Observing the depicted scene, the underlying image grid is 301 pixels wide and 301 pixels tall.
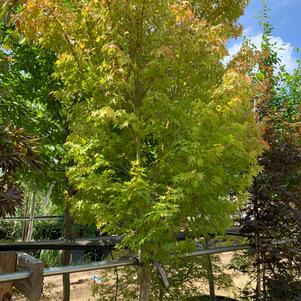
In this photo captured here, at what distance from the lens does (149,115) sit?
10.8ft

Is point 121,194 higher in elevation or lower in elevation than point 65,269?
higher

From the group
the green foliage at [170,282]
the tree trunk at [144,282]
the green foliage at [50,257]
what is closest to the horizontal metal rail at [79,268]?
the tree trunk at [144,282]

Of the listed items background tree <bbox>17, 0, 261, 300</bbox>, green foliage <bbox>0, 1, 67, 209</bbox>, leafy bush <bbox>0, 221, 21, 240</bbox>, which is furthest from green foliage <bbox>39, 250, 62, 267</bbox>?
background tree <bbox>17, 0, 261, 300</bbox>

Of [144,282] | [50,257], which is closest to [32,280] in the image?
[144,282]

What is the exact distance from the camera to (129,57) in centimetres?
314

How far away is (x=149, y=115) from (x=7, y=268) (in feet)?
5.62

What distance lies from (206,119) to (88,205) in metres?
1.18

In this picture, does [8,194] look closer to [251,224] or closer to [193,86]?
[193,86]

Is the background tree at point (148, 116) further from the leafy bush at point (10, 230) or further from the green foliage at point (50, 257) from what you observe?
the leafy bush at point (10, 230)

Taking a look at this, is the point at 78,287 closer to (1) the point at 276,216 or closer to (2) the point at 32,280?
(1) the point at 276,216

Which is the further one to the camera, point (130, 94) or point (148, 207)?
point (130, 94)

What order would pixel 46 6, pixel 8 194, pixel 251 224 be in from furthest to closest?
pixel 251 224, pixel 46 6, pixel 8 194

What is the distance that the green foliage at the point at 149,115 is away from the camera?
9.97 feet

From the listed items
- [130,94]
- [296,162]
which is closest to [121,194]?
[130,94]
